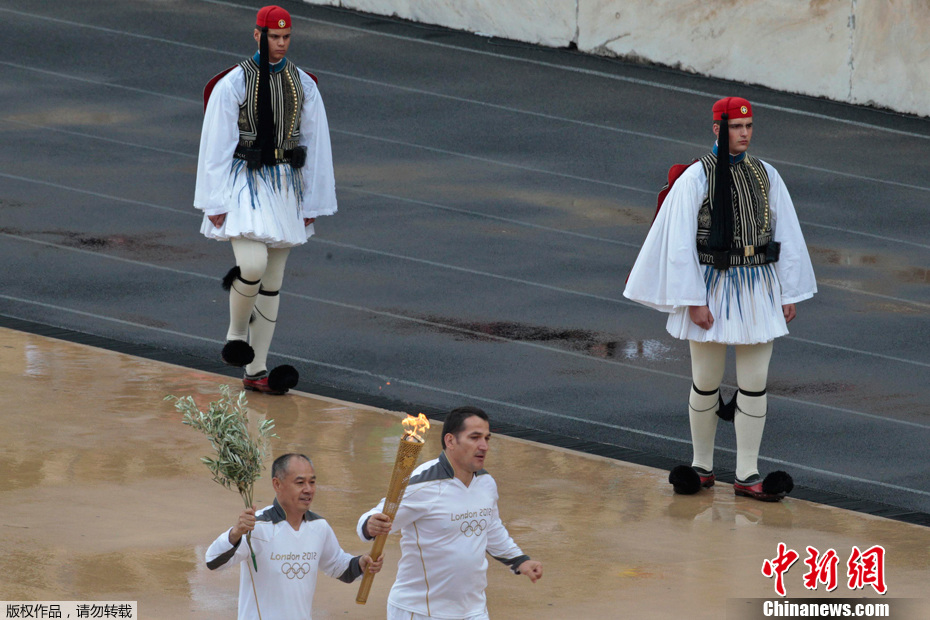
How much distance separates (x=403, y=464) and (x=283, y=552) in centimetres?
51

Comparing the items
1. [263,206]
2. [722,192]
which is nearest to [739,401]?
[722,192]

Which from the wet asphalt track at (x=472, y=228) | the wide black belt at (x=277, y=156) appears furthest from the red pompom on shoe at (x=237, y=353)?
the wide black belt at (x=277, y=156)

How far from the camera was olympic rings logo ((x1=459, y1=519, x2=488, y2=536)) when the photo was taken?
6090mm

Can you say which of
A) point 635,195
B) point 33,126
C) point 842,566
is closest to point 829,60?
point 635,195

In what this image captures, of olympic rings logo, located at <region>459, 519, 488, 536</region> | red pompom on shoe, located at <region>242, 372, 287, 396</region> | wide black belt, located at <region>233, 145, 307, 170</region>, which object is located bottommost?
olympic rings logo, located at <region>459, 519, 488, 536</region>

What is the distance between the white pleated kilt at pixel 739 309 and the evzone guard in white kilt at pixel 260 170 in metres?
2.65

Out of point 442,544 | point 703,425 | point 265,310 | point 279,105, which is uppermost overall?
point 279,105

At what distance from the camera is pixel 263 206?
1021 centimetres

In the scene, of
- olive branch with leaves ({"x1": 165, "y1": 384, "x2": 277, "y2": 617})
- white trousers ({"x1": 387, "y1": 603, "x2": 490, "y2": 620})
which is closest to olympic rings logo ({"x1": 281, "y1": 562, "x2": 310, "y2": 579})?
olive branch with leaves ({"x1": 165, "y1": 384, "x2": 277, "y2": 617})

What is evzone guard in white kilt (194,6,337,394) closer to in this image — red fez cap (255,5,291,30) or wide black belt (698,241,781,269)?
red fez cap (255,5,291,30)

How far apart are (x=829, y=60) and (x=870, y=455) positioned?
10.5 metres

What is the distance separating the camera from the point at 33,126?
17391 mm

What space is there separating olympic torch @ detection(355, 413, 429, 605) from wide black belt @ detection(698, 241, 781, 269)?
339cm

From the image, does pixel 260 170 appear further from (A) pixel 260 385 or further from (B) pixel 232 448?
(B) pixel 232 448
